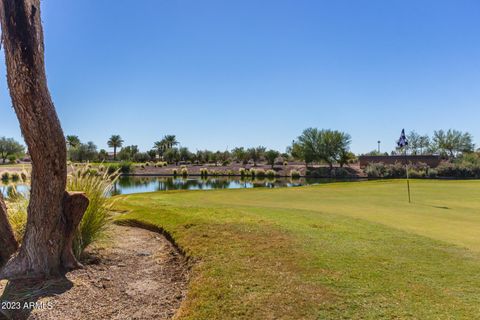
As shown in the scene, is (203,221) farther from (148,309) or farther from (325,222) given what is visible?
(148,309)

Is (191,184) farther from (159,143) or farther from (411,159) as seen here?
(159,143)

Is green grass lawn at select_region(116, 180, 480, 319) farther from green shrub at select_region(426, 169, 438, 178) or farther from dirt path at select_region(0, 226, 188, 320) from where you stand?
green shrub at select_region(426, 169, 438, 178)

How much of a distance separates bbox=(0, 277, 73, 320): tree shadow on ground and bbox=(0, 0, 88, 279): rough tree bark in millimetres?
180

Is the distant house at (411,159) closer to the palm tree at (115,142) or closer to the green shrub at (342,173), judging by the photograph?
the green shrub at (342,173)

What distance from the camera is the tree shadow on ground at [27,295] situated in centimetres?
343

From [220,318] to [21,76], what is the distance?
127 inches

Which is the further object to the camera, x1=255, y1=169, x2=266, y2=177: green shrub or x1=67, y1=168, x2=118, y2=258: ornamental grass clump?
x1=255, y1=169, x2=266, y2=177: green shrub

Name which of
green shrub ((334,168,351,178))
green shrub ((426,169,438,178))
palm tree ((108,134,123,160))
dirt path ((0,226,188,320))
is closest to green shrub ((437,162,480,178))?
green shrub ((426,169,438,178))

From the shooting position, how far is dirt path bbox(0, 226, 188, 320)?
11.7 feet

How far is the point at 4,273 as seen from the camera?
4102 millimetres

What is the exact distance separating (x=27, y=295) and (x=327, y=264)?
3.41 m

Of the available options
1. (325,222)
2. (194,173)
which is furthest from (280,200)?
(194,173)

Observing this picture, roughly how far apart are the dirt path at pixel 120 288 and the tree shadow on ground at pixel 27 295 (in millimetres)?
10

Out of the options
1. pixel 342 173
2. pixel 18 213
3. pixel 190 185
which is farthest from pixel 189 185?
pixel 18 213
